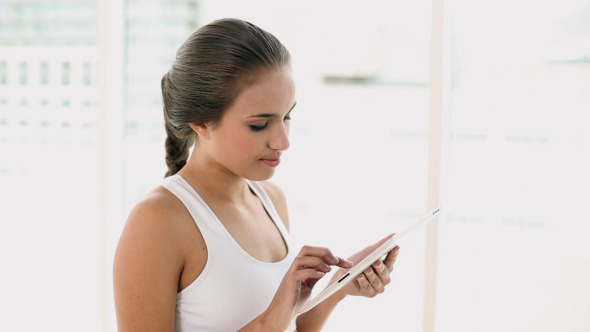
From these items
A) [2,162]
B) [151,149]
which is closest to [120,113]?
[151,149]

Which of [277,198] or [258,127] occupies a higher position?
[258,127]

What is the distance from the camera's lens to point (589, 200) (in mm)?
2080

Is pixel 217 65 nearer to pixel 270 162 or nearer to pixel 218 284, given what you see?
pixel 270 162

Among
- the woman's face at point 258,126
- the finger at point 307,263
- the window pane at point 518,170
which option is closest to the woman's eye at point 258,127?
the woman's face at point 258,126

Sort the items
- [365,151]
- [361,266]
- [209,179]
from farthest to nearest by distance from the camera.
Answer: [365,151], [209,179], [361,266]

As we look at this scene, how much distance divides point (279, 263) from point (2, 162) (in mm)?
1897

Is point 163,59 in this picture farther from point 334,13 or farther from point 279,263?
point 279,263

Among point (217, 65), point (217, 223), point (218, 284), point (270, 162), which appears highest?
point (217, 65)

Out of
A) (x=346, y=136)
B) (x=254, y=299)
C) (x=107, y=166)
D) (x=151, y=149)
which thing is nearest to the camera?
(x=254, y=299)

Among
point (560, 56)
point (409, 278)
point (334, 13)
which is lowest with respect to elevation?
point (409, 278)

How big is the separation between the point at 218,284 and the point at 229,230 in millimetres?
131

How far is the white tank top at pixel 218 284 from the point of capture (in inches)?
50.1

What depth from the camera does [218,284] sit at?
1.28m

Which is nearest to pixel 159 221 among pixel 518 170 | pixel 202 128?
pixel 202 128
